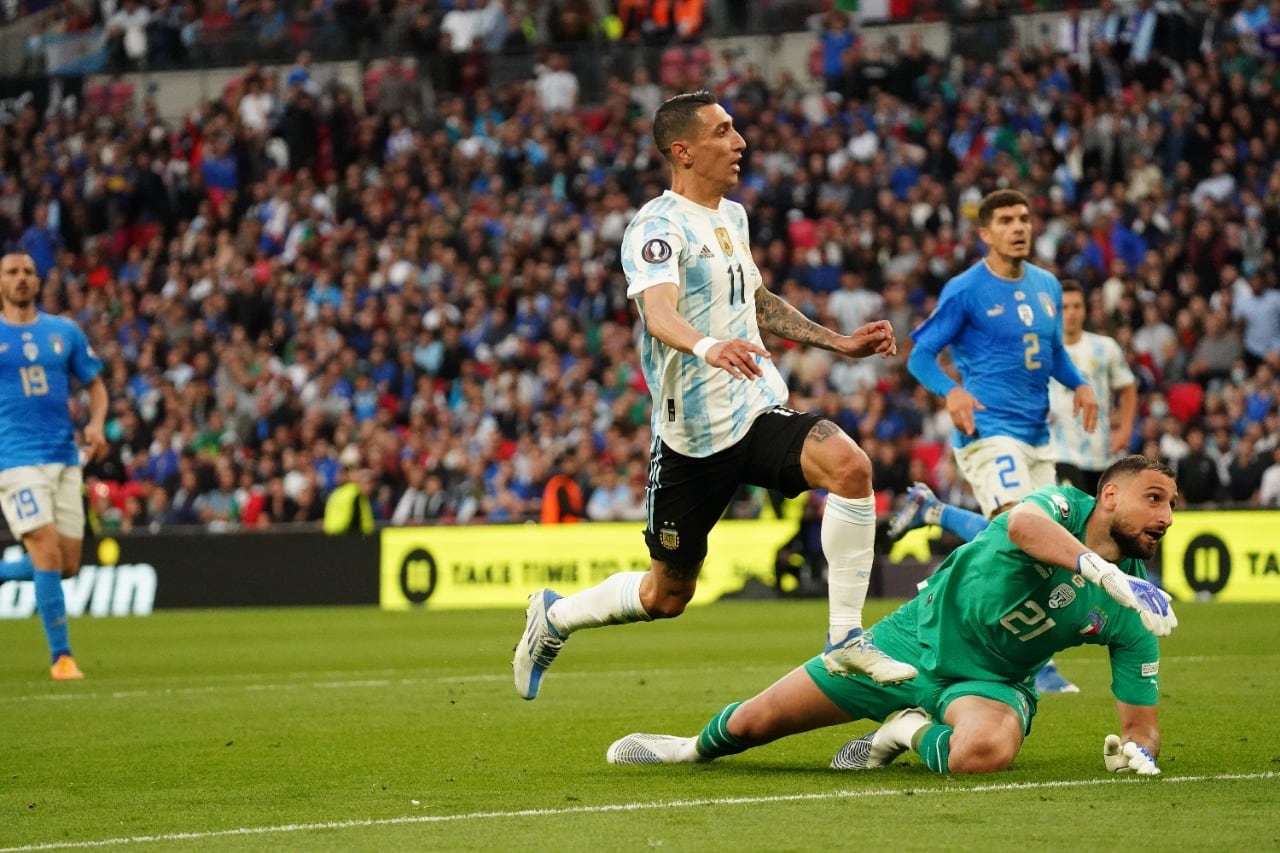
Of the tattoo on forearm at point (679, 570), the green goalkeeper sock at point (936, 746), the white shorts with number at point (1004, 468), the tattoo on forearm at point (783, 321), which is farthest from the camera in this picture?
→ the white shorts with number at point (1004, 468)

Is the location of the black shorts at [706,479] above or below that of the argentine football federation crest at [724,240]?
below

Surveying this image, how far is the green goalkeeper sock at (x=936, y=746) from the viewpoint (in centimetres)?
693

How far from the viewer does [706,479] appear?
774 centimetres

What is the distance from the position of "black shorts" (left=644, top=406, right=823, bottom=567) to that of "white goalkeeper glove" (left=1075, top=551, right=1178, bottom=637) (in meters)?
1.51

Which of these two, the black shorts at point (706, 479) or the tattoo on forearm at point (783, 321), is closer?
the black shorts at point (706, 479)

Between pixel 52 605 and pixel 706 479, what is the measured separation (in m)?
6.25

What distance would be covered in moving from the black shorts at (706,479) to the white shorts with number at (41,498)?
5936 millimetres

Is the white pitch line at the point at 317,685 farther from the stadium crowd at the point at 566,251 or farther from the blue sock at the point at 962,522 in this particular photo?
the stadium crowd at the point at 566,251

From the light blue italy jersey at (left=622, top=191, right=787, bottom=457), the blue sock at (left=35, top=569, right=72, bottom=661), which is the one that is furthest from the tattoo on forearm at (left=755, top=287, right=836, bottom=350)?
the blue sock at (left=35, top=569, right=72, bottom=661)

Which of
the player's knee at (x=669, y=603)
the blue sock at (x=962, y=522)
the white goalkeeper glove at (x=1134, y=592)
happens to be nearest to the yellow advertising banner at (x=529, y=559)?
the blue sock at (x=962, y=522)

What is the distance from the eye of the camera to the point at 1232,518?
18812 mm

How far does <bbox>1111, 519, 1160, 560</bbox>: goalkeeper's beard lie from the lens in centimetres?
651

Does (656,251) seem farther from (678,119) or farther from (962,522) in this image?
(962,522)

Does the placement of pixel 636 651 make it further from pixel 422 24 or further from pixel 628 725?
pixel 422 24
